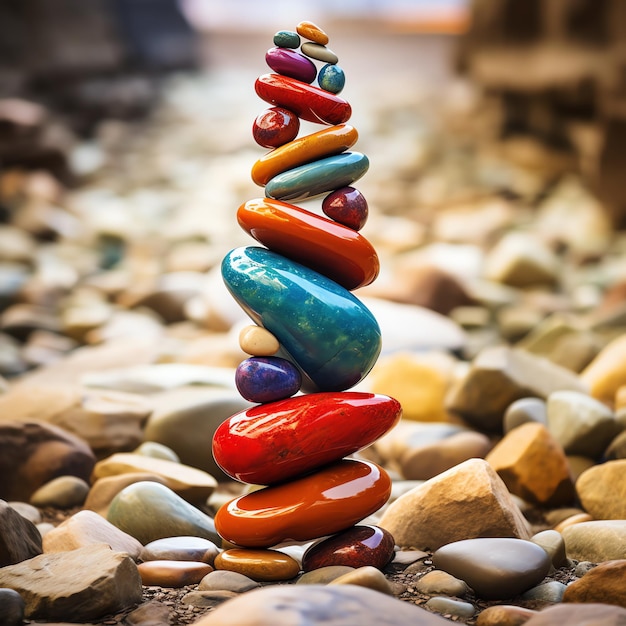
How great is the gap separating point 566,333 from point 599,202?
7.52 ft

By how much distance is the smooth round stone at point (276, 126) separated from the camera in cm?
170

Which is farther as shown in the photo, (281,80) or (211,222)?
(211,222)

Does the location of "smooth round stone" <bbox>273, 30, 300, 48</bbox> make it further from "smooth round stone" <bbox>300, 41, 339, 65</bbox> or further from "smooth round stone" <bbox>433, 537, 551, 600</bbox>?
"smooth round stone" <bbox>433, 537, 551, 600</bbox>

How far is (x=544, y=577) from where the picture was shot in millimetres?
1578

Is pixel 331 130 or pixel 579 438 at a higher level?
pixel 331 130

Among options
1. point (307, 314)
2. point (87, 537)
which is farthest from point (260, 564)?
point (307, 314)

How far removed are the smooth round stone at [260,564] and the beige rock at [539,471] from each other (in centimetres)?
72

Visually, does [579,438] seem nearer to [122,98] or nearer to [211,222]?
[211,222]

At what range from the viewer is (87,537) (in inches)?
66.0

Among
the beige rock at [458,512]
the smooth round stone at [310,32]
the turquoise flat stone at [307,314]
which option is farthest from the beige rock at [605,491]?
the smooth round stone at [310,32]

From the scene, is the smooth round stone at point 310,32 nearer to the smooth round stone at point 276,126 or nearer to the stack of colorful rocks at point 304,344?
the stack of colorful rocks at point 304,344

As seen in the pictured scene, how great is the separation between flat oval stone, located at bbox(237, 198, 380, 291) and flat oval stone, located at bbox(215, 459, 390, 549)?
0.41m

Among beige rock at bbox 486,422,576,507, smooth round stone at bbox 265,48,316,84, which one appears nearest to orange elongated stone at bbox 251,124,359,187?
smooth round stone at bbox 265,48,316,84

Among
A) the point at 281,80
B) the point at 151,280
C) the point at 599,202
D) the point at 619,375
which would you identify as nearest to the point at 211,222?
the point at 151,280
